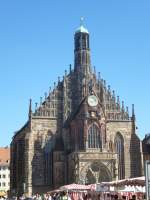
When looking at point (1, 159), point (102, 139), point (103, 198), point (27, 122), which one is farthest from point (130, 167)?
Answer: point (1, 159)

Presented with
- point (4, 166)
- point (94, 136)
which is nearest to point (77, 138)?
point (94, 136)

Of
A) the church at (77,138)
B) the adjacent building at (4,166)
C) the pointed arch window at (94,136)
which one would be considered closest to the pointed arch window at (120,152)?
the church at (77,138)

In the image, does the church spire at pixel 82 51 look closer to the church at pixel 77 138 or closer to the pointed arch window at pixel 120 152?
the church at pixel 77 138

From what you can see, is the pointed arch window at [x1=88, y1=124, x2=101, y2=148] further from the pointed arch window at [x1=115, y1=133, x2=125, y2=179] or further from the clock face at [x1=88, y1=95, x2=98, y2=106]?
the pointed arch window at [x1=115, y1=133, x2=125, y2=179]

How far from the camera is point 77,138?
65.2 m

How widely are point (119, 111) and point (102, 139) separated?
24.7 feet

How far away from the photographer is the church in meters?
63.7

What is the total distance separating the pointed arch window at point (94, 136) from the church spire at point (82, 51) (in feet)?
35.1

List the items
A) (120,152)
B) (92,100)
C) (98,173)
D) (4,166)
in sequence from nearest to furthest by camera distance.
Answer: (98,173) < (92,100) < (120,152) < (4,166)

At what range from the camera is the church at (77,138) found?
209 feet

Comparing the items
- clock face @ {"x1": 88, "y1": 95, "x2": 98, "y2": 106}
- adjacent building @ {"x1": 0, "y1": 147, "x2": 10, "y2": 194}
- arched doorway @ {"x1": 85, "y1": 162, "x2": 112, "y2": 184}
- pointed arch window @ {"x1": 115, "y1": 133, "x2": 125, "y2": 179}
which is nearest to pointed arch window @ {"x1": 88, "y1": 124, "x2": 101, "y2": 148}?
arched doorway @ {"x1": 85, "y1": 162, "x2": 112, "y2": 184}

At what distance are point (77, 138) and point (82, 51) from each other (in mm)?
15012

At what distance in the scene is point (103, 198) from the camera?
29156 millimetres

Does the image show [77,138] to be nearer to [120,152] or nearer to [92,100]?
[92,100]
